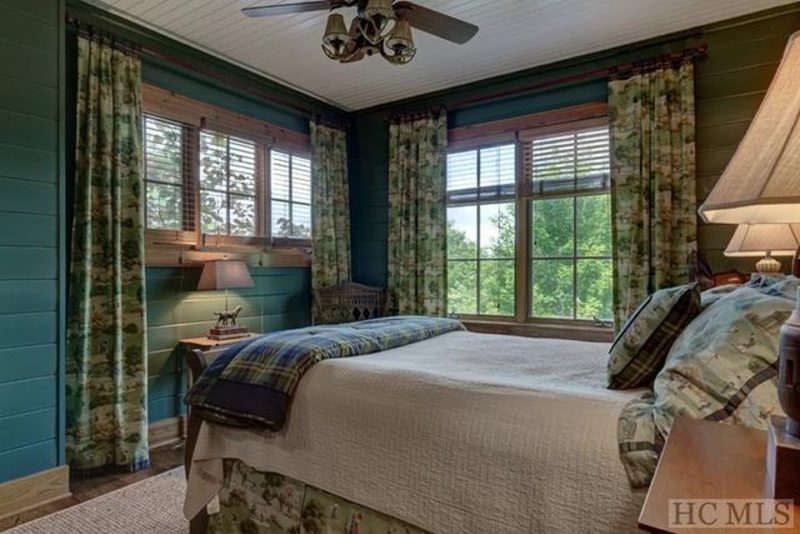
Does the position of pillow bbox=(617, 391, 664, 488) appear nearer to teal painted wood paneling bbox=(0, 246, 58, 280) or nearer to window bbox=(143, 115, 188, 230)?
teal painted wood paneling bbox=(0, 246, 58, 280)

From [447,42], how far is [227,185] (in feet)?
6.31

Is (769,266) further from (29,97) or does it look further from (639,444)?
(29,97)

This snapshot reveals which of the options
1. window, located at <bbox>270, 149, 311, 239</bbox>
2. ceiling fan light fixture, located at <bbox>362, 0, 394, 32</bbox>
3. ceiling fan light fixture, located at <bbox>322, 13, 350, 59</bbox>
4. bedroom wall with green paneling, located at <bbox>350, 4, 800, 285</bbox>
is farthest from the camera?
window, located at <bbox>270, 149, 311, 239</bbox>

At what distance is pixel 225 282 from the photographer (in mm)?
3209

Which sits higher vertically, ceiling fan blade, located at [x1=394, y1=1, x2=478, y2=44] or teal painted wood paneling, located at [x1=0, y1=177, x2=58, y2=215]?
ceiling fan blade, located at [x1=394, y1=1, x2=478, y2=44]

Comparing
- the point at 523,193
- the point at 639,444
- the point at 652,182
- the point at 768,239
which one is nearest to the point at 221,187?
the point at 523,193

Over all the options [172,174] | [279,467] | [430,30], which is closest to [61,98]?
[172,174]

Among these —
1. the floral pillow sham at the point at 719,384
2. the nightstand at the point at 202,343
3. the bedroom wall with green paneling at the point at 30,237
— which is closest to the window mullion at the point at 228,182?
the nightstand at the point at 202,343

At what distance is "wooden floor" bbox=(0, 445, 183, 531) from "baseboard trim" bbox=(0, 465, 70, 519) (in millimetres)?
34

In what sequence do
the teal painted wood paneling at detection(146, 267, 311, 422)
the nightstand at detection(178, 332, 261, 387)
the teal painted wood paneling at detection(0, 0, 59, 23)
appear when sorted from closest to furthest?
the teal painted wood paneling at detection(0, 0, 59, 23) → the nightstand at detection(178, 332, 261, 387) → the teal painted wood paneling at detection(146, 267, 311, 422)

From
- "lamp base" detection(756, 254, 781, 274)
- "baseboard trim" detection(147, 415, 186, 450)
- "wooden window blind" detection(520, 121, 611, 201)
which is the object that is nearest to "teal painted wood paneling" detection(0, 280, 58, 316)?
"baseboard trim" detection(147, 415, 186, 450)

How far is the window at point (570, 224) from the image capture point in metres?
3.57

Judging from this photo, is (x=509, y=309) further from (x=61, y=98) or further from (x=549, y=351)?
(x=61, y=98)

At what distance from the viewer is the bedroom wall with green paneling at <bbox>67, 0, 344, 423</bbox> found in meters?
3.16
